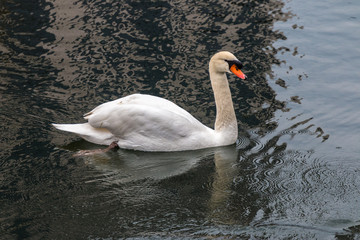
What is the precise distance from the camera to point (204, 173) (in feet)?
27.2

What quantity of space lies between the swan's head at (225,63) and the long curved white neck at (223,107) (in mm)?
85

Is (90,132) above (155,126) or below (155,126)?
below

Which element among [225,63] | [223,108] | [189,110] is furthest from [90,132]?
[225,63]

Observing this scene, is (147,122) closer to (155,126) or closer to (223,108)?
(155,126)

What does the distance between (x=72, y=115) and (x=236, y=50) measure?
3.41 metres

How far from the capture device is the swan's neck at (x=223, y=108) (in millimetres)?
8945

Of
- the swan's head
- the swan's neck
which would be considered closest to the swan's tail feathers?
the swan's neck

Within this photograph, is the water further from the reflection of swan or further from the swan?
the swan

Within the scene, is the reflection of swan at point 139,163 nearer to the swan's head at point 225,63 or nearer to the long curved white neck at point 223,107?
the long curved white neck at point 223,107

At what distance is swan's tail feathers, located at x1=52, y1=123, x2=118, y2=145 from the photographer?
8.88 metres

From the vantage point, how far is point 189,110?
9633mm

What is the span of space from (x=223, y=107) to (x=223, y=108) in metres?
0.01

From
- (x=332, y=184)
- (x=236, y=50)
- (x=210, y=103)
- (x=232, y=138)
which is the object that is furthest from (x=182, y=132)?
(x=236, y=50)

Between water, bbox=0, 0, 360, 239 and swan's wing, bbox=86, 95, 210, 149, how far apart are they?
0.22 m
